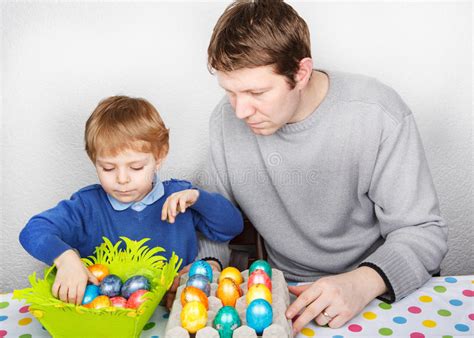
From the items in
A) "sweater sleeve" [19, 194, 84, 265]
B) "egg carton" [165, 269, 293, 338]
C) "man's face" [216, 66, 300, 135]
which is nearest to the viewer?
"egg carton" [165, 269, 293, 338]

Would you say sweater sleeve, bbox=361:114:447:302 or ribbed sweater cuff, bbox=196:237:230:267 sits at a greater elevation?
sweater sleeve, bbox=361:114:447:302

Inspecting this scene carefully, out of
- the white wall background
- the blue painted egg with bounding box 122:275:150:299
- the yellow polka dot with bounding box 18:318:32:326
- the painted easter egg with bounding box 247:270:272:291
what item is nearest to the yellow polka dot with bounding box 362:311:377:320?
the painted easter egg with bounding box 247:270:272:291

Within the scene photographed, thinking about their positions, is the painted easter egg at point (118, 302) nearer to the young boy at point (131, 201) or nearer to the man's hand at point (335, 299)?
the young boy at point (131, 201)

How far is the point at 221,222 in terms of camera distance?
160cm

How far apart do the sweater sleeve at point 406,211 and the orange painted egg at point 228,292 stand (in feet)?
1.10

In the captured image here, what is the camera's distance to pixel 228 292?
1253 millimetres

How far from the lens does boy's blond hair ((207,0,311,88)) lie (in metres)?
1.43

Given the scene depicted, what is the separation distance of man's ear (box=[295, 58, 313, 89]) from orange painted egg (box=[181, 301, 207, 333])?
646mm

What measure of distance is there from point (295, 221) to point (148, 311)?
62cm

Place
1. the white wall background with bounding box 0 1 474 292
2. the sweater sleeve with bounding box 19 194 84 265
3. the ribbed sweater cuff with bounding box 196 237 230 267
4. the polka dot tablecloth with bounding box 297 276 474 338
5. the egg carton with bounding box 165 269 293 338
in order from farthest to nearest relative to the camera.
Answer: the white wall background with bounding box 0 1 474 292
the ribbed sweater cuff with bounding box 196 237 230 267
the sweater sleeve with bounding box 19 194 84 265
the polka dot tablecloth with bounding box 297 276 474 338
the egg carton with bounding box 165 269 293 338

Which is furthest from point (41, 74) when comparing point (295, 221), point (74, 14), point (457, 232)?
point (457, 232)

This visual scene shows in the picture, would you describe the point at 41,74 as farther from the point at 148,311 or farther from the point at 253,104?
the point at 148,311

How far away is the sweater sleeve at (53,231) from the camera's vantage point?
4.38 feet

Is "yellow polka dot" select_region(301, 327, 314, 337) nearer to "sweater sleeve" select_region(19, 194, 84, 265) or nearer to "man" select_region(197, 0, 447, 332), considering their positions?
"man" select_region(197, 0, 447, 332)
